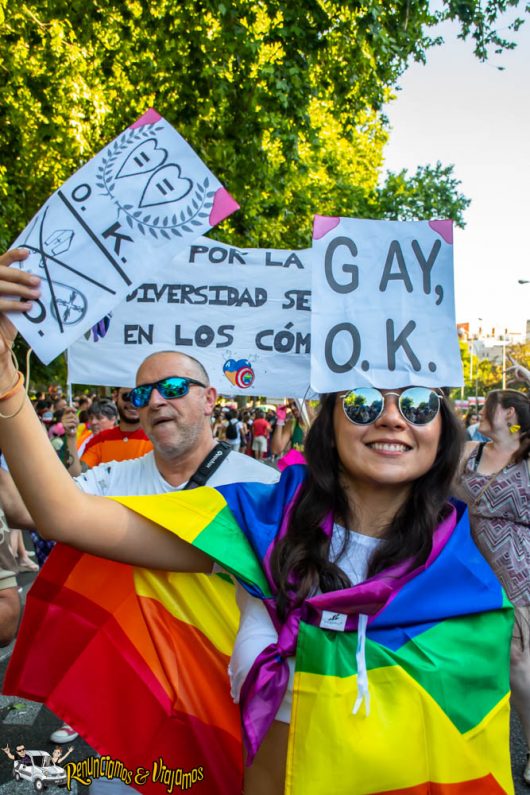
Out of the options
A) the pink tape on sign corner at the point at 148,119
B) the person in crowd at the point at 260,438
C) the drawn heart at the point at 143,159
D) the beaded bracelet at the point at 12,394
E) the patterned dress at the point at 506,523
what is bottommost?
the patterned dress at the point at 506,523

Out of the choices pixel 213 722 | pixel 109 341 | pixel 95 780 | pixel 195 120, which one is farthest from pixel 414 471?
pixel 195 120

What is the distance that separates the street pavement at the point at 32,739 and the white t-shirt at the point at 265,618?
2110 millimetres

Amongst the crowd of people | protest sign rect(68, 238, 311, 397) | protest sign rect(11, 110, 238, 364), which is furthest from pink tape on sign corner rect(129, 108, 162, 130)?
protest sign rect(68, 238, 311, 397)

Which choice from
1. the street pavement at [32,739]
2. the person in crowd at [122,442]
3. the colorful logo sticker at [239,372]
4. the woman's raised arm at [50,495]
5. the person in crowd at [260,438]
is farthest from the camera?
the person in crowd at [260,438]

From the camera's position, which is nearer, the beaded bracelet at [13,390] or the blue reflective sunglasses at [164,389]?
the beaded bracelet at [13,390]

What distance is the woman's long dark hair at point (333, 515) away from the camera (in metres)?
1.96

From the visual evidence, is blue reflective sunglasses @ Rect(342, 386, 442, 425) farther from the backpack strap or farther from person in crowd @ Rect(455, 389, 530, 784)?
person in crowd @ Rect(455, 389, 530, 784)

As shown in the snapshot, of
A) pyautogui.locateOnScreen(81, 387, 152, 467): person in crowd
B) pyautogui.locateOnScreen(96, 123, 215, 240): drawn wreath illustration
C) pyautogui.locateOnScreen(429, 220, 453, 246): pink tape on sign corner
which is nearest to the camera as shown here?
pyautogui.locateOnScreen(429, 220, 453, 246): pink tape on sign corner

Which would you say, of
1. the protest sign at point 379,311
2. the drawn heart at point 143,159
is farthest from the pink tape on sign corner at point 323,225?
the drawn heart at point 143,159

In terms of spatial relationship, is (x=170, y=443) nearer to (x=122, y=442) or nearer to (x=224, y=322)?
(x=224, y=322)

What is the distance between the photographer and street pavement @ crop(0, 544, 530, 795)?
12.6 ft

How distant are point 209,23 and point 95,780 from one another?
8693 mm

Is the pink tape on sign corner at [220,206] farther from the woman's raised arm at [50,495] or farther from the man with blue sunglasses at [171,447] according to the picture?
the man with blue sunglasses at [171,447]

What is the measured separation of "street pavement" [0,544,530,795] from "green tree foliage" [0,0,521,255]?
6.38m
